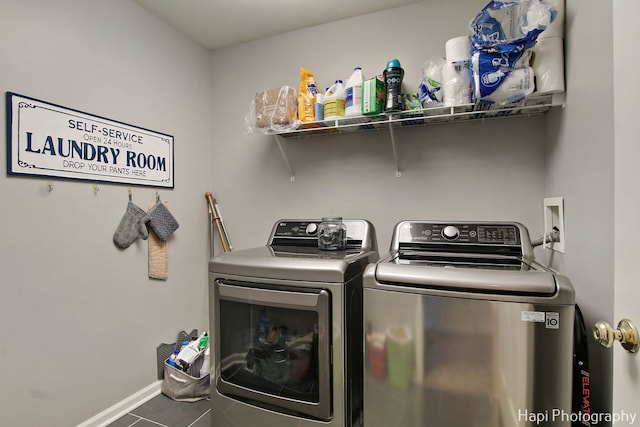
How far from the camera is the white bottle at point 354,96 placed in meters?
1.72

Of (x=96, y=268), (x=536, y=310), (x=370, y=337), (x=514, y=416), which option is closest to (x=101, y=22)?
(x=96, y=268)

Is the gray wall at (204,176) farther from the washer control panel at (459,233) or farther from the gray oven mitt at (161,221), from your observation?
the washer control panel at (459,233)

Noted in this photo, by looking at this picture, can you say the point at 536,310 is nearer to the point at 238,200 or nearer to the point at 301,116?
the point at 301,116

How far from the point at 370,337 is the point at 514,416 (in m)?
0.47

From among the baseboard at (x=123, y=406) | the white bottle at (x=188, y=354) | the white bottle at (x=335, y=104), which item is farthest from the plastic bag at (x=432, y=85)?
the baseboard at (x=123, y=406)

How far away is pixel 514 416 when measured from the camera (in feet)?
3.06

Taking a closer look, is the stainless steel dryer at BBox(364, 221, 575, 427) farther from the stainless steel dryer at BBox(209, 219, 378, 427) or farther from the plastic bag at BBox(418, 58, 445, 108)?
the plastic bag at BBox(418, 58, 445, 108)

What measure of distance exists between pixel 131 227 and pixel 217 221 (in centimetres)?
62

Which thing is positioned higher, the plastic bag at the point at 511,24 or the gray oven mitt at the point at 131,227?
the plastic bag at the point at 511,24

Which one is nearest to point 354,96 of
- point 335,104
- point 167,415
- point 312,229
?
point 335,104

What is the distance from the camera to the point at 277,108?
1.90 metres

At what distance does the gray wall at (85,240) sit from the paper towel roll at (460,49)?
1783 mm

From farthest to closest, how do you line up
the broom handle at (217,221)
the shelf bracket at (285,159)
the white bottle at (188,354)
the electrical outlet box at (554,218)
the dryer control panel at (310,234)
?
1. the broom handle at (217,221)
2. the shelf bracket at (285,159)
3. the white bottle at (188,354)
4. the dryer control panel at (310,234)
5. the electrical outlet box at (554,218)

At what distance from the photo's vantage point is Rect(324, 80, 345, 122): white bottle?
1.79 metres
